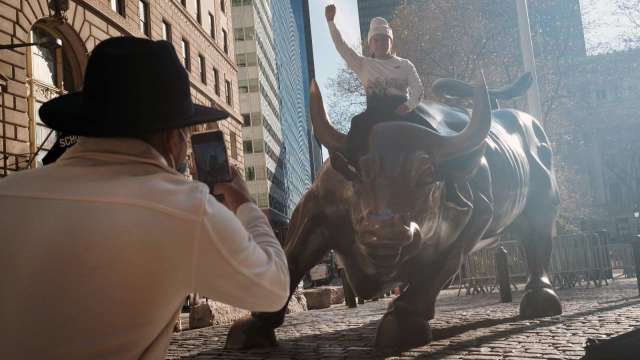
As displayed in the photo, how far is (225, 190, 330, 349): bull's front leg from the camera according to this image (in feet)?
16.9

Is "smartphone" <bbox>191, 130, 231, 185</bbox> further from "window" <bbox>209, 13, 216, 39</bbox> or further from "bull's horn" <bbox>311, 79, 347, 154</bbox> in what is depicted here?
"window" <bbox>209, 13, 216, 39</bbox>

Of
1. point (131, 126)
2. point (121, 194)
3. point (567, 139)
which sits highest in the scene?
point (567, 139)

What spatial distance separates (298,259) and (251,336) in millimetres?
753

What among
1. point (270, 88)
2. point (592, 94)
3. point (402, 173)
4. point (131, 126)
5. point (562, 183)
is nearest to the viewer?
point (131, 126)

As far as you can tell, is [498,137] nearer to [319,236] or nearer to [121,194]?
[319,236]

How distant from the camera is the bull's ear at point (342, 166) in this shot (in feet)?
14.8

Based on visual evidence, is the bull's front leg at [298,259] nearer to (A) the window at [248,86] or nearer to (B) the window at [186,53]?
(B) the window at [186,53]

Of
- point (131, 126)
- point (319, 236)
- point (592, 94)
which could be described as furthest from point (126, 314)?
point (592, 94)

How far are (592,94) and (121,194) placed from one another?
58.6m

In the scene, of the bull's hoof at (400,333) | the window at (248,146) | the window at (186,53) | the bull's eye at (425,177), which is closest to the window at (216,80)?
the window at (186,53)

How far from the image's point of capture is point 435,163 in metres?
4.49

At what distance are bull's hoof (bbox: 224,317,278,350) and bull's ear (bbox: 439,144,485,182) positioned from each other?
2.01 meters

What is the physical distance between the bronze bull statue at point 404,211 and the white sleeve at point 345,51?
0.72 metres

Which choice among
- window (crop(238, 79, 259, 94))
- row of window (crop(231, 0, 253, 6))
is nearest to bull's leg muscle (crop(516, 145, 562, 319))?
window (crop(238, 79, 259, 94))
